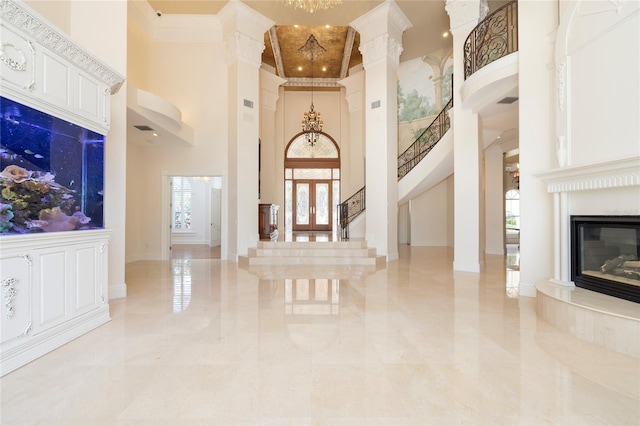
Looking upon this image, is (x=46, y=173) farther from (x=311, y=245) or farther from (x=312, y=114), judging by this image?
(x=312, y=114)

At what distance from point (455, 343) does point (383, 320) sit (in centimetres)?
94

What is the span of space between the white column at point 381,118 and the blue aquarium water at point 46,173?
665 centimetres

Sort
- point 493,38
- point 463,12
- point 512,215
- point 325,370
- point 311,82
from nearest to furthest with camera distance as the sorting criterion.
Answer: point 325,370
point 493,38
point 463,12
point 311,82
point 512,215

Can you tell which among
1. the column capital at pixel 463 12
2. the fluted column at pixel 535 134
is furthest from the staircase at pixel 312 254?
the column capital at pixel 463 12

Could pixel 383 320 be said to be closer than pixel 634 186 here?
No

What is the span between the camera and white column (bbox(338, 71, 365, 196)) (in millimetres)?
13469

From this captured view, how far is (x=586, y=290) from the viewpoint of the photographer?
408 cm

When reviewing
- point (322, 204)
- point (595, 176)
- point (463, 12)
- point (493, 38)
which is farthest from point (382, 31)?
point (322, 204)

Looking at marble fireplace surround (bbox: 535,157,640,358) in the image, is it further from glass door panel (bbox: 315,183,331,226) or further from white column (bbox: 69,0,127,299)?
glass door panel (bbox: 315,183,331,226)

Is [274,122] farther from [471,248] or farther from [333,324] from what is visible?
[333,324]

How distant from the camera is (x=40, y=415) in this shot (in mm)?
2098

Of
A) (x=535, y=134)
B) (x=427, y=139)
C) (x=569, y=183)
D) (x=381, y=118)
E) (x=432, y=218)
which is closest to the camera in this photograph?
(x=569, y=183)

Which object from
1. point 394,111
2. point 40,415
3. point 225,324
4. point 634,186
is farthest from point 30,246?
point 394,111

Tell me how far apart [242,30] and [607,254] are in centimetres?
928
